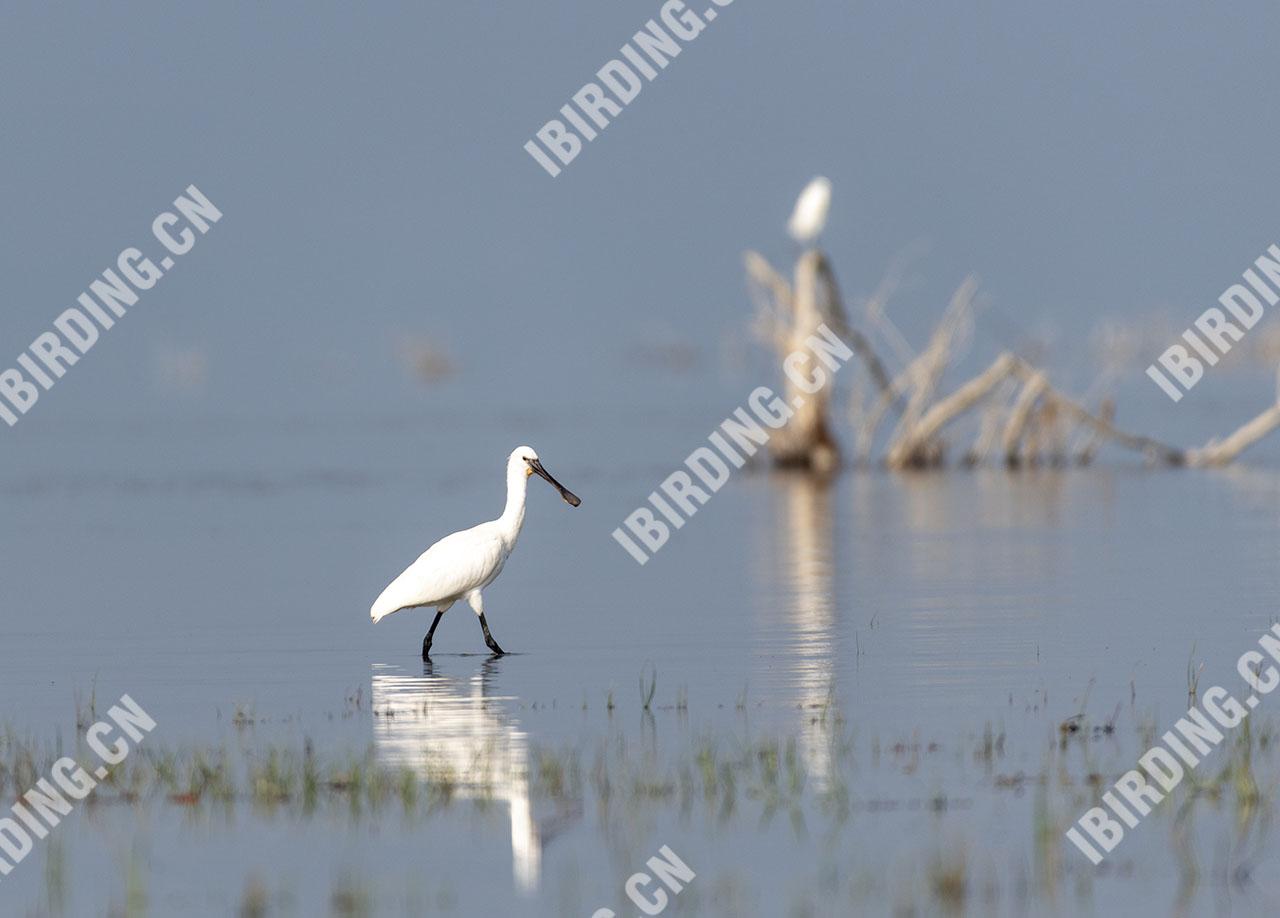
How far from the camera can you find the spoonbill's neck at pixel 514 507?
14383 mm

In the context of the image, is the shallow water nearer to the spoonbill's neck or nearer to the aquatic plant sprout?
the aquatic plant sprout

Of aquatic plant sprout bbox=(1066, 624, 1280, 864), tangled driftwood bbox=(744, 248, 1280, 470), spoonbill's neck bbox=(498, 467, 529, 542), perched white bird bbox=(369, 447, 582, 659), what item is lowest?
aquatic plant sprout bbox=(1066, 624, 1280, 864)

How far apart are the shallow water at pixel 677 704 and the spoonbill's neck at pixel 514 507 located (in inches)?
30.7

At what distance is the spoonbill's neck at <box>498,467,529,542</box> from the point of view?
47.2 feet

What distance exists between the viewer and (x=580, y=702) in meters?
11.8

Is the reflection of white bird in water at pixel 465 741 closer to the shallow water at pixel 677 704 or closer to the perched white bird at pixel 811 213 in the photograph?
the shallow water at pixel 677 704

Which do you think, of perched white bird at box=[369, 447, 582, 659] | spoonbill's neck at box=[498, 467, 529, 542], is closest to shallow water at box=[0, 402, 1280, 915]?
perched white bird at box=[369, 447, 582, 659]

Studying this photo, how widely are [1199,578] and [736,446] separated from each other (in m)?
18.4

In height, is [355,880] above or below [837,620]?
below

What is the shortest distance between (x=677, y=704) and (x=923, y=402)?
67.8 ft

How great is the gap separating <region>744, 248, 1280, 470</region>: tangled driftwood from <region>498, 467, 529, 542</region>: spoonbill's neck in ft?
51.7

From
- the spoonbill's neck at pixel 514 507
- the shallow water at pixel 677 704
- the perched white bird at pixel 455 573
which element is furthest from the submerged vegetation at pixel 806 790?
the spoonbill's neck at pixel 514 507

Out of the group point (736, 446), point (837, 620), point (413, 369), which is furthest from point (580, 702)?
point (413, 369)

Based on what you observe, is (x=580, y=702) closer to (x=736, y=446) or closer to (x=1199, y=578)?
(x=1199, y=578)
